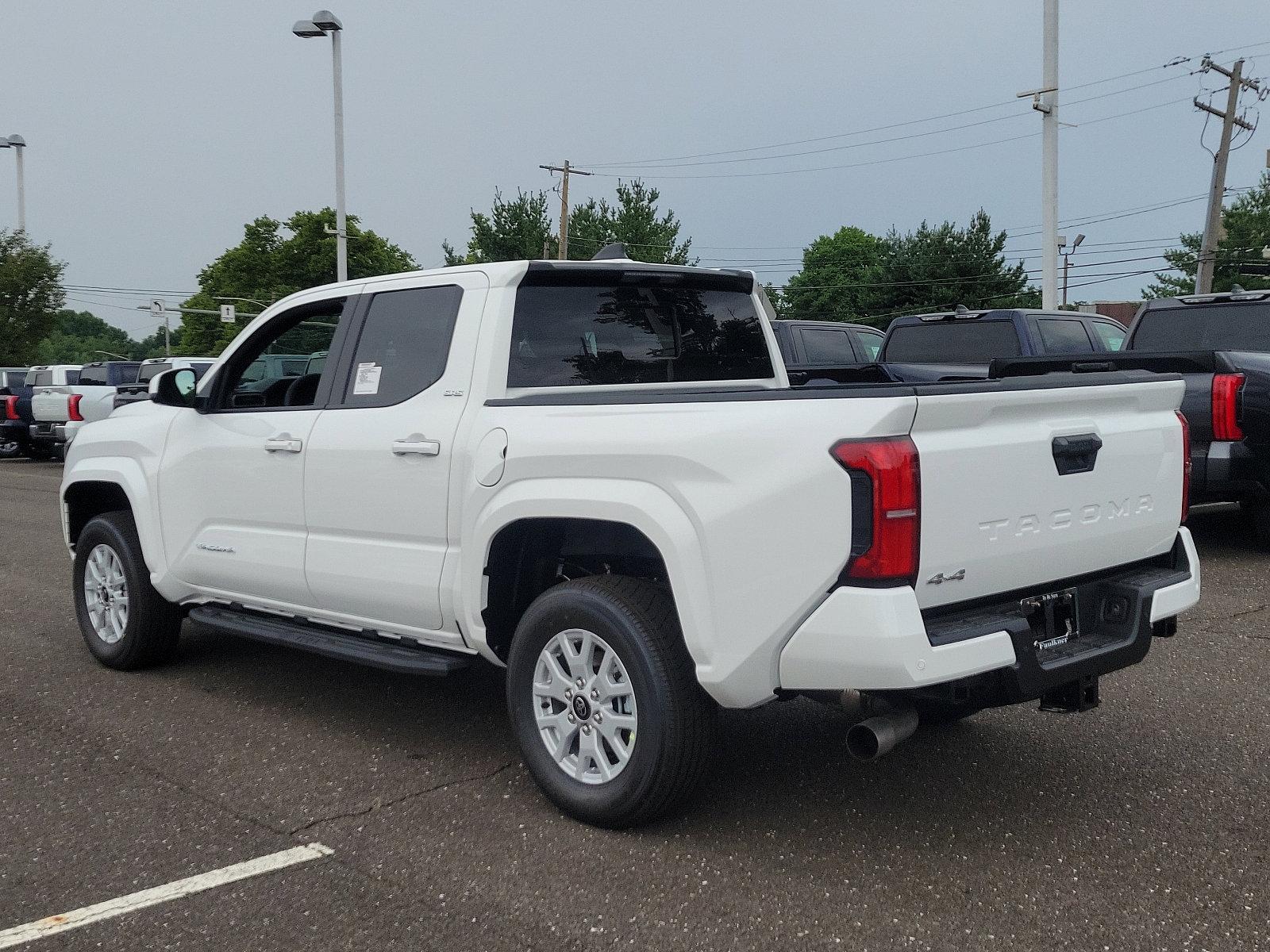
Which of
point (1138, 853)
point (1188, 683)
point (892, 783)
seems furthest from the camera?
point (1188, 683)

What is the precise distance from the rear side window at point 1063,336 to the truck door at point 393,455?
31.6ft

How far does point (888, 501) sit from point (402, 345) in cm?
225

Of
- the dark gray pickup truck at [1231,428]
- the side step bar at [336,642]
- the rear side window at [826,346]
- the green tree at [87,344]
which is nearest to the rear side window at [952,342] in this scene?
the rear side window at [826,346]

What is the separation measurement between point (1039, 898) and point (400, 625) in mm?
2439

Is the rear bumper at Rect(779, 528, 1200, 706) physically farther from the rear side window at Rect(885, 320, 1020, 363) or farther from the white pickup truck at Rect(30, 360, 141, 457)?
the white pickup truck at Rect(30, 360, 141, 457)

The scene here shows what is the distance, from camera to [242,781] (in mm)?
4602

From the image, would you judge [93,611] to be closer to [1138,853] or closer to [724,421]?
[724,421]

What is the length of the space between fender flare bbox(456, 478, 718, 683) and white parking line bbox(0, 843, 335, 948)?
0.95 m

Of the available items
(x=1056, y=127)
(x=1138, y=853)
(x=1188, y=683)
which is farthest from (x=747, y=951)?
(x=1056, y=127)

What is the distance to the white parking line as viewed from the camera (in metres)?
3.42

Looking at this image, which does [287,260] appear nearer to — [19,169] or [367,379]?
[19,169]

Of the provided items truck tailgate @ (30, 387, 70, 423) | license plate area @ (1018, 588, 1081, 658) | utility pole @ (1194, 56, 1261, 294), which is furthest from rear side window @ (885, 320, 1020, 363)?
utility pole @ (1194, 56, 1261, 294)

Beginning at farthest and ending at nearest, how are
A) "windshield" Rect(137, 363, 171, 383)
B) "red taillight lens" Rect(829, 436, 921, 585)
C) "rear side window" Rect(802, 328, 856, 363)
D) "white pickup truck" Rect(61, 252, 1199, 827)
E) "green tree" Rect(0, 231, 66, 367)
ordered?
"green tree" Rect(0, 231, 66, 367) < "windshield" Rect(137, 363, 171, 383) < "rear side window" Rect(802, 328, 856, 363) < "white pickup truck" Rect(61, 252, 1199, 827) < "red taillight lens" Rect(829, 436, 921, 585)

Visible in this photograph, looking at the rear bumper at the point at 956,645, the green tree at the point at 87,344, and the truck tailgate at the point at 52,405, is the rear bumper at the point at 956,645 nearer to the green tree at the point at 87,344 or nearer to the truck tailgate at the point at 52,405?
the truck tailgate at the point at 52,405
